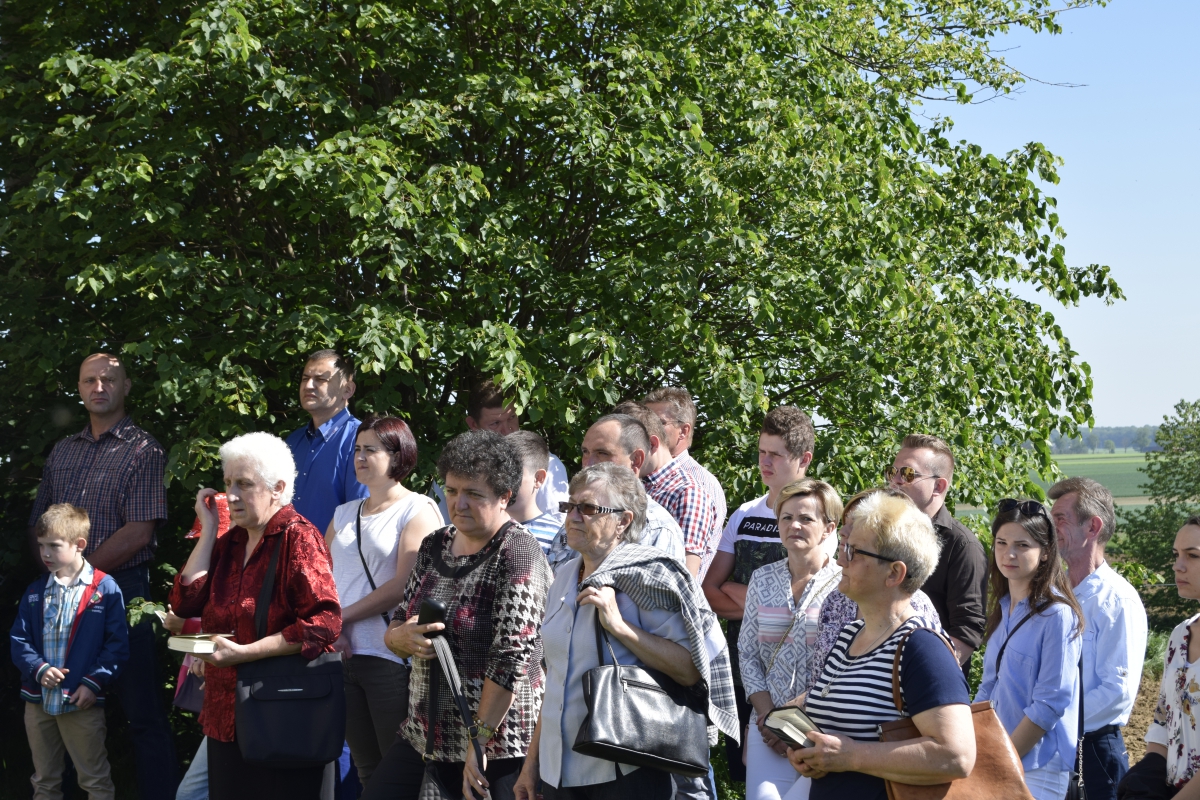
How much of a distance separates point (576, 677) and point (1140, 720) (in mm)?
9271

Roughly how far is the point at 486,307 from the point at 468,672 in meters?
3.60

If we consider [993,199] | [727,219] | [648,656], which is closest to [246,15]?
[727,219]

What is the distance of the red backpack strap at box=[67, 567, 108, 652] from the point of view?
5.92 m

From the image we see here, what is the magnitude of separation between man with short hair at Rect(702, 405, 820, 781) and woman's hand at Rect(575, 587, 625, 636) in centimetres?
180

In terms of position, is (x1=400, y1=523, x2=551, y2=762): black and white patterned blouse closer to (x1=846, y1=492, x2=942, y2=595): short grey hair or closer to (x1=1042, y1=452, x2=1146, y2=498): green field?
(x1=846, y1=492, x2=942, y2=595): short grey hair

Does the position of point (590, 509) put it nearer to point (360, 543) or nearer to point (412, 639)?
point (412, 639)

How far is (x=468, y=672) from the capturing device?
390 cm

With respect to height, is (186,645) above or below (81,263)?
below

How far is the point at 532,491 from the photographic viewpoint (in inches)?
195

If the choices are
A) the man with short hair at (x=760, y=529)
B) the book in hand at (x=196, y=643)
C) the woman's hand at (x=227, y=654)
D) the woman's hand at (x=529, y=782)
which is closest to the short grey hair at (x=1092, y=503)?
the man with short hair at (x=760, y=529)

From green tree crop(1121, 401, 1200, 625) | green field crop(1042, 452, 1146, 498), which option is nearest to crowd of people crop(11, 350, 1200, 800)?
green tree crop(1121, 401, 1200, 625)

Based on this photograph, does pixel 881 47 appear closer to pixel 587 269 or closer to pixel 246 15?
pixel 587 269

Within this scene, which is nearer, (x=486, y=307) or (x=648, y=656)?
(x=648, y=656)

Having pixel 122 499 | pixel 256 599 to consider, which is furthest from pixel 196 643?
pixel 122 499
